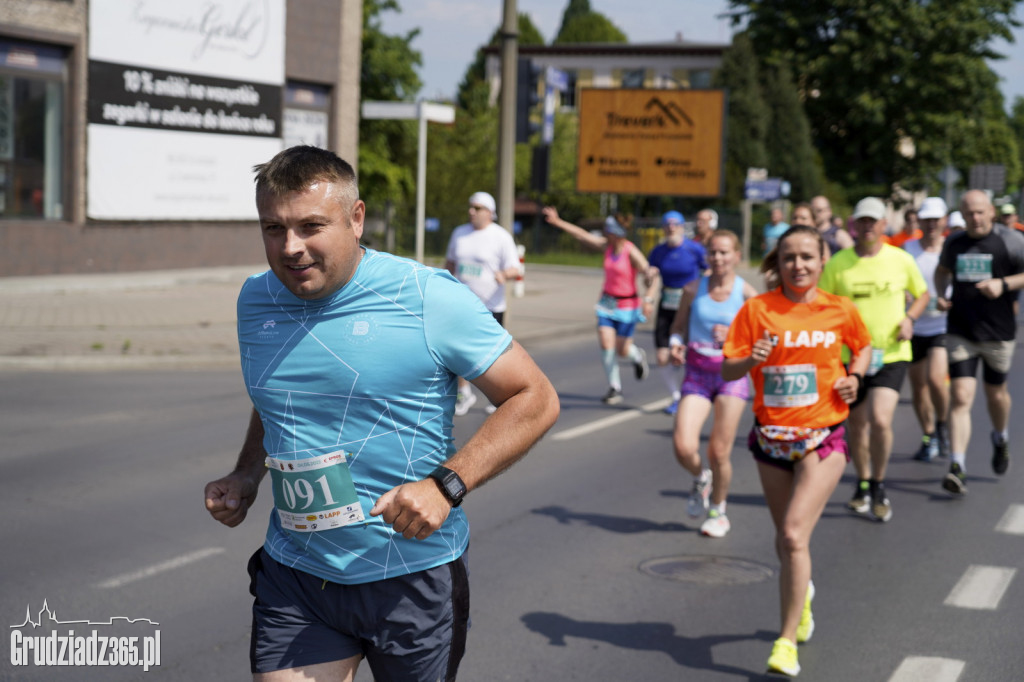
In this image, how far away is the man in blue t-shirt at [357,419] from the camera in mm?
2861

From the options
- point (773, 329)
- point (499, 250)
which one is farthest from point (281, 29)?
point (773, 329)

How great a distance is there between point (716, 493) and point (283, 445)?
4712mm

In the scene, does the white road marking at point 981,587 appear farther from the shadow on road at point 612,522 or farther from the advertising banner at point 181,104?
the advertising banner at point 181,104

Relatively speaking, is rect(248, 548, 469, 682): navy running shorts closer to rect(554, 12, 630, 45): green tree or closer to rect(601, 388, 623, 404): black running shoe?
rect(601, 388, 623, 404): black running shoe

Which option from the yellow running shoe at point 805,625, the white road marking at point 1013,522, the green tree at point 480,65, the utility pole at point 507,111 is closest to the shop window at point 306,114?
the utility pole at point 507,111

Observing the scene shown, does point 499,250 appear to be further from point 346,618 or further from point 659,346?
point 346,618

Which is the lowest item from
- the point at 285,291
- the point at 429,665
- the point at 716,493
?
the point at 716,493

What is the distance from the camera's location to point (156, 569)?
19.9 feet

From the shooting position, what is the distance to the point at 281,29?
26125 mm

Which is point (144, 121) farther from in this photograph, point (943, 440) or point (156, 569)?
point (156, 569)

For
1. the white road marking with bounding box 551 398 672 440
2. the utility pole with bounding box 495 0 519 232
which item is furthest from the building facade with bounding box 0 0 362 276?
the white road marking with bounding box 551 398 672 440

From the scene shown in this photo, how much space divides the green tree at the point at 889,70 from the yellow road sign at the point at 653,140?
21704 mm

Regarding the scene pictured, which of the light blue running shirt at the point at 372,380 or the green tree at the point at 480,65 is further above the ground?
the green tree at the point at 480,65

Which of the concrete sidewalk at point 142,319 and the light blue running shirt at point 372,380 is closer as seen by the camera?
the light blue running shirt at point 372,380
